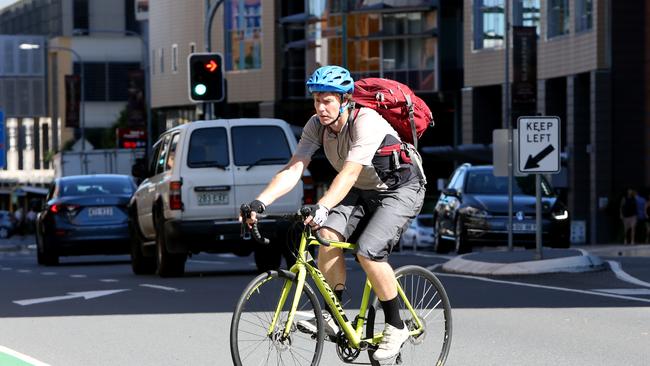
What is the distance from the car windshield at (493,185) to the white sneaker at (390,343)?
70.3 feet

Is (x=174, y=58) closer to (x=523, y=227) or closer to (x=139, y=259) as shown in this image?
(x=523, y=227)

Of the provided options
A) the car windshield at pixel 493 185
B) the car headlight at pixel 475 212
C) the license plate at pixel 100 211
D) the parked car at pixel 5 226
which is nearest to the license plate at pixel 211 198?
the license plate at pixel 100 211

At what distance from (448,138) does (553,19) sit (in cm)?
1825

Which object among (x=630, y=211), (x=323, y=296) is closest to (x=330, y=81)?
(x=323, y=296)

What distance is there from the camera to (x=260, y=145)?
21.4 m

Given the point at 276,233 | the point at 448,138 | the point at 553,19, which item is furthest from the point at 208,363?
the point at 448,138

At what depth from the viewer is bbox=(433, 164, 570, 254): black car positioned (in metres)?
30.0

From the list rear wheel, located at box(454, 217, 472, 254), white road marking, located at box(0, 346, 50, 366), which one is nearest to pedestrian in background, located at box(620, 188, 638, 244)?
rear wheel, located at box(454, 217, 472, 254)

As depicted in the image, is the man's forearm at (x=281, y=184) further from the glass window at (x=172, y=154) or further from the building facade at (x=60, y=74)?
the building facade at (x=60, y=74)

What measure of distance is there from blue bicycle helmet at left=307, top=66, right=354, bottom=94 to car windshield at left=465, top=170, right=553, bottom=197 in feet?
71.7

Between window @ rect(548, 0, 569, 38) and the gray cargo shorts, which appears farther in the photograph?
window @ rect(548, 0, 569, 38)

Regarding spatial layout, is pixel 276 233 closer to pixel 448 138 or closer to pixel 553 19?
pixel 553 19

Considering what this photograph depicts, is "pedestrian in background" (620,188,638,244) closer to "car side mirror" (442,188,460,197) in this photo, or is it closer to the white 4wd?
"car side mirror" (442,188,460,197)

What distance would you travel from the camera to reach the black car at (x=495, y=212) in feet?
98.5
